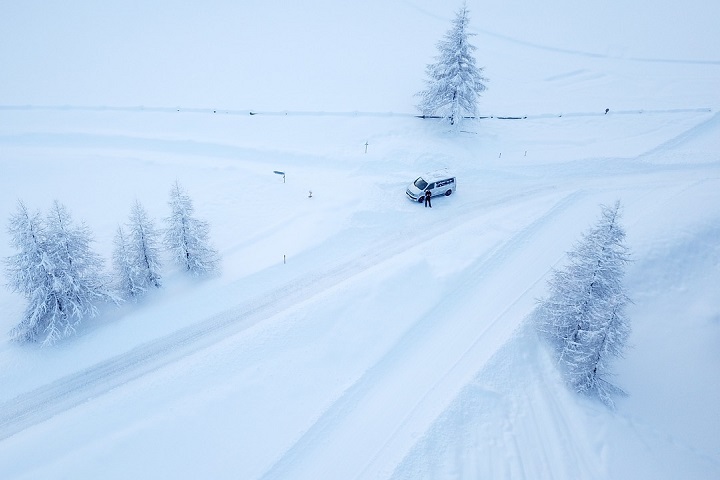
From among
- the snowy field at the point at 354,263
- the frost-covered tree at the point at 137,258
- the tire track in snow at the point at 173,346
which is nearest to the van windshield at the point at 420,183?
the snowy field at the point at 354,263

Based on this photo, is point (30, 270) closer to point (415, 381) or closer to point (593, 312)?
point (415, 381)

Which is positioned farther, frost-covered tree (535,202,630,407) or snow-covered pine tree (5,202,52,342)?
snow-covered pine tree (5,202,52,342)

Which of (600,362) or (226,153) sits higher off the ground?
(226,153)

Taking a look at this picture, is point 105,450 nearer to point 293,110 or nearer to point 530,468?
point 530,468

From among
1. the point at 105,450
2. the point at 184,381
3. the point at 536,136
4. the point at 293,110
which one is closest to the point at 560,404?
the point at 184,381

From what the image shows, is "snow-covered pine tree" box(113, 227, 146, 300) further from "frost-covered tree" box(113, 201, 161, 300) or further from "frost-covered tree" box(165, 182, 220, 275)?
"frost-covered tree" box(165, 182, 220, 275)

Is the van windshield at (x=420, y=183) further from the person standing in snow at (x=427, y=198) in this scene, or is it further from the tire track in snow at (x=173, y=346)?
the tire track in snow at (x=173, y=346)

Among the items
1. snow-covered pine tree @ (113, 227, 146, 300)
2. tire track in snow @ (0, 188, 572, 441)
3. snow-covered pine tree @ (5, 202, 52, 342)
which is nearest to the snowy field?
tire track in snow @ (0, 188, 572, 441)
